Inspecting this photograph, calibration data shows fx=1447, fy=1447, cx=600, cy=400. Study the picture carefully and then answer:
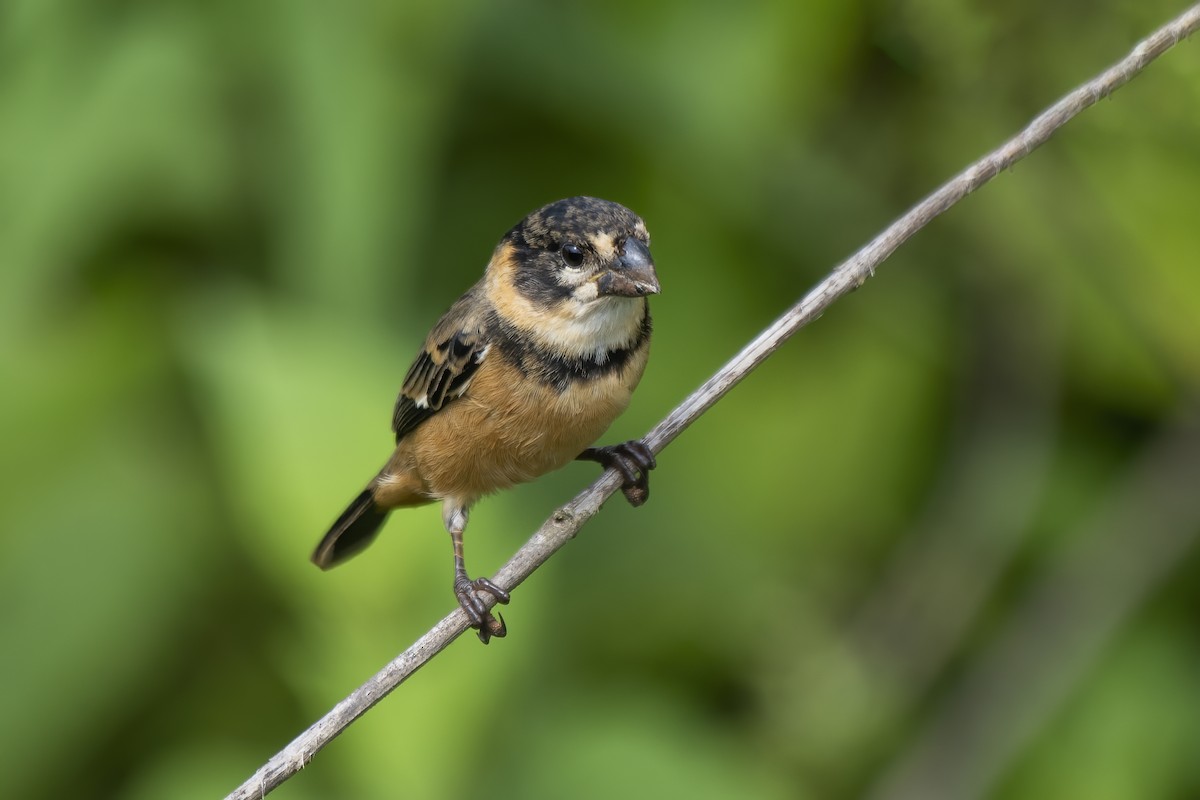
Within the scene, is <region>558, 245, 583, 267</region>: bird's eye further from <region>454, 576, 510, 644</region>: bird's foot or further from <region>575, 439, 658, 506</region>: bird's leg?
<region>454, 576, 510, 644</region>: bird's foot

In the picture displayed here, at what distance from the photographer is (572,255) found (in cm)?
386

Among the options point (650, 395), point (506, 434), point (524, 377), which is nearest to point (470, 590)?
point (506, 434)

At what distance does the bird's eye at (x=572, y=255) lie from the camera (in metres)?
3.83

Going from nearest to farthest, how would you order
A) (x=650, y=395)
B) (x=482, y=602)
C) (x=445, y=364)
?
1. (x=482, y=602)
2. (x=445, y=364)
3. (x=650, y=395)

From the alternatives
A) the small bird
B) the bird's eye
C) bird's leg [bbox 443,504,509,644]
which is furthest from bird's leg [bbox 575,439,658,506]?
the bird's eye

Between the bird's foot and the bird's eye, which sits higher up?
the bird's eye

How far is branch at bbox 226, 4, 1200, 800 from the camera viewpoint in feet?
10.00

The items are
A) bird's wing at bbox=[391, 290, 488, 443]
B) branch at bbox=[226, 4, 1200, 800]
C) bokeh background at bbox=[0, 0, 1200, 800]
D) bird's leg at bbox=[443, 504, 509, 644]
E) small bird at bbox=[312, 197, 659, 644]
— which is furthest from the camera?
bokeh background at bbox=[0, 0, 1200, 800]

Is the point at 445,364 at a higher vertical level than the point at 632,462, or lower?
higher

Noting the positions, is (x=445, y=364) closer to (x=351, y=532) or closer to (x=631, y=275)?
(x=351, y=532)

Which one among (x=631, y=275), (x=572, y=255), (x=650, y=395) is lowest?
(x=650, y=395)

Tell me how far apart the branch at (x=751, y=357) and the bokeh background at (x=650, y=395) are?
3.09 ft

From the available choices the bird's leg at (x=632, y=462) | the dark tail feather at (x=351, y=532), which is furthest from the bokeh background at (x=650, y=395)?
the bird's leg at (x=632, y=462)

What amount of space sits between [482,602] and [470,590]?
0.26 feet
